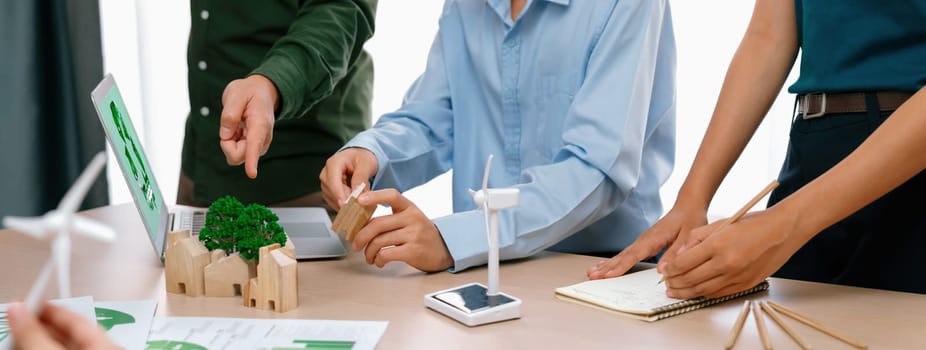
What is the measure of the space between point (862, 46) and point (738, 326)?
45 cm

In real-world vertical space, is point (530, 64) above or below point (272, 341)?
above

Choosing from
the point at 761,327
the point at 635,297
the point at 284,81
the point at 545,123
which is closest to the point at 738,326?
the point at 761,327

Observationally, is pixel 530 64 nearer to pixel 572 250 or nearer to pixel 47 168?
pixel 572 250

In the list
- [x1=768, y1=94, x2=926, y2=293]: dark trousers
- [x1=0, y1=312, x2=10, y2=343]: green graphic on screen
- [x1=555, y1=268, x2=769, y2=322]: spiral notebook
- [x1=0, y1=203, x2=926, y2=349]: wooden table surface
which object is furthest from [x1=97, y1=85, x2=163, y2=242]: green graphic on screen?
[x1=768, y1=94, x2=926, y2=293]: dark trousers

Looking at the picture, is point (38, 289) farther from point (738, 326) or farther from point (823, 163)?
point (823, 163)

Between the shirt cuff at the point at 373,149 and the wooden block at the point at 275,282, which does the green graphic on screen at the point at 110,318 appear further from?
the shirt cuff at the point at 373,149

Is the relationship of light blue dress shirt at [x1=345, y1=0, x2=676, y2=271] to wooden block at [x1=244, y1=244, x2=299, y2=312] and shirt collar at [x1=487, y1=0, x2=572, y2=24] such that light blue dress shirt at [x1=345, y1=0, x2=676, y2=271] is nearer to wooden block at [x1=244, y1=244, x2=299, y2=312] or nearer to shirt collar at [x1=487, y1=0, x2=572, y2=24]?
shirt collar at [x1=487, y1=0, x2=572, y2=24]

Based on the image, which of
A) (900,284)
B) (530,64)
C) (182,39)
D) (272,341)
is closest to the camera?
(272,341)

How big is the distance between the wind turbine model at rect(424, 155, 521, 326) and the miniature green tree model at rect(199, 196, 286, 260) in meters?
0.20

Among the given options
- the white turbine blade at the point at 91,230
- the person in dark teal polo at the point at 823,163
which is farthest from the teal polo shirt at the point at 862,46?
the white turbine blade at the point at 91,230

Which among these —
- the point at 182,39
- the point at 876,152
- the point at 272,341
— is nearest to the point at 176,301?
the point at 272,341

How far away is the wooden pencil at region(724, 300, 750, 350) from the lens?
2.72 feet

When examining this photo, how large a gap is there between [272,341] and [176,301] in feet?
0.70

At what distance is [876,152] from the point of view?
940 mm
